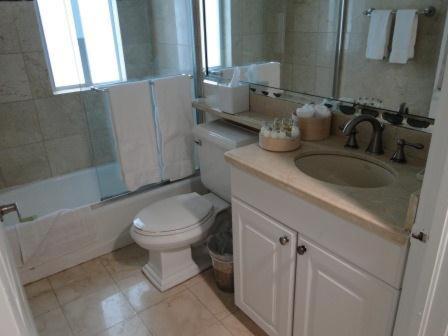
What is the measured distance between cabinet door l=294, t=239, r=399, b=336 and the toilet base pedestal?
85 centimetres

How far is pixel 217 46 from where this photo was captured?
7.88 ft

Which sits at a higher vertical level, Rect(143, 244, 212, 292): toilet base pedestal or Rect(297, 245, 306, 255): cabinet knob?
Rect(297, 245, 306, 255): cabinet knob

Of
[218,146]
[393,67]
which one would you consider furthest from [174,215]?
[393,67]

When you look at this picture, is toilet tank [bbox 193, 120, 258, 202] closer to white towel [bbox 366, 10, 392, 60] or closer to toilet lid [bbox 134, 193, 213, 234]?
toilet lid [bbox 134, 193, 213, 234]

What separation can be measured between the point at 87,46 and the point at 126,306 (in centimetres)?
175

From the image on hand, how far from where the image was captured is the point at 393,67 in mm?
1443

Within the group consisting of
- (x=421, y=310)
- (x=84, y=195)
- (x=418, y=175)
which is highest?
(x=418, y=175)

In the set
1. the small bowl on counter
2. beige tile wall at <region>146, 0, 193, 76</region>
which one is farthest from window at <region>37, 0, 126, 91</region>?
the small bowl on counter

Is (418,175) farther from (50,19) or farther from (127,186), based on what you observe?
(50,19)

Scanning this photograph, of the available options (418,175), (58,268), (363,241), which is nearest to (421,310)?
(363,241)

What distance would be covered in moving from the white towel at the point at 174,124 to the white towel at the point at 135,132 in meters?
0.05

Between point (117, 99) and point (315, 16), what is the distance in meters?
1.18

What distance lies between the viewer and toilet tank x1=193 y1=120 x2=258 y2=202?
199 cm

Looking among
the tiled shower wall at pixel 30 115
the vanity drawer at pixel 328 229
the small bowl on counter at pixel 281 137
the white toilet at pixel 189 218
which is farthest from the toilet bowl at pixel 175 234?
the tiled shower wall at pixel 30 115
